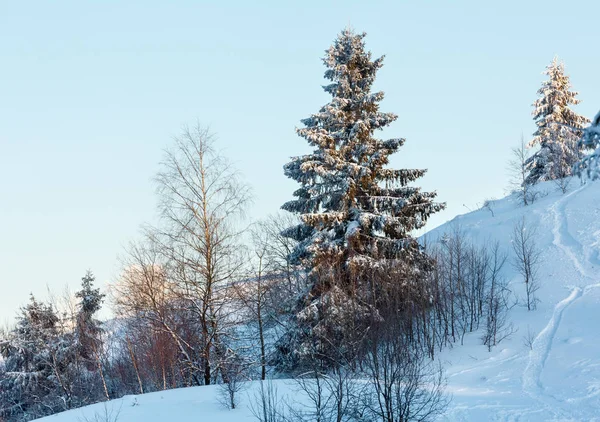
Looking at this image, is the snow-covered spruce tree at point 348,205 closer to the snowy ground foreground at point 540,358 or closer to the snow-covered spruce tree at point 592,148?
the snowy ground foreground at point 540,358

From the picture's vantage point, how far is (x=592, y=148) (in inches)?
277

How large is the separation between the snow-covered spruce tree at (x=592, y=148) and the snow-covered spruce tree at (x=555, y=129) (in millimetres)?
39411

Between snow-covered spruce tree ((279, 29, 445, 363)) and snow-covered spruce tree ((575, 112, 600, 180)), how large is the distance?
17.3m

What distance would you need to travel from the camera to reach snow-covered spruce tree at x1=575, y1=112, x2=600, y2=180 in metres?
7.23

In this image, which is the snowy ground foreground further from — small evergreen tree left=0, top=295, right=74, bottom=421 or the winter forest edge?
small evergreen tree left=0, top=295, right=74, bottom=421

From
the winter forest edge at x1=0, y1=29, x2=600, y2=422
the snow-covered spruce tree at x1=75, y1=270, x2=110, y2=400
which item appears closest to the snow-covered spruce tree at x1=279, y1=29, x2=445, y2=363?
the winter forest edge at x1=0, y1=29, x2=600, y2=422

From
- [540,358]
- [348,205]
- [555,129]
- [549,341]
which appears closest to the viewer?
[540,358]

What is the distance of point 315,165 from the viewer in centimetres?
2588

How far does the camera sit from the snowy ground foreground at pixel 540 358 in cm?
1574

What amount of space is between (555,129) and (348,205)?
25.6m

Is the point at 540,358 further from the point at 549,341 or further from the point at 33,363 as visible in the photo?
the point at 33,363

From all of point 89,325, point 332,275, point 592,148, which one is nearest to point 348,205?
point 332,275

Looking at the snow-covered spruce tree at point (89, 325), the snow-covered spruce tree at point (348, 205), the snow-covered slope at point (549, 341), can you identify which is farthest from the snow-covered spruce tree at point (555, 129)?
the snow-covered spruce tree at point (89, 325)

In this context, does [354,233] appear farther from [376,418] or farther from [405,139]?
[376,418]
